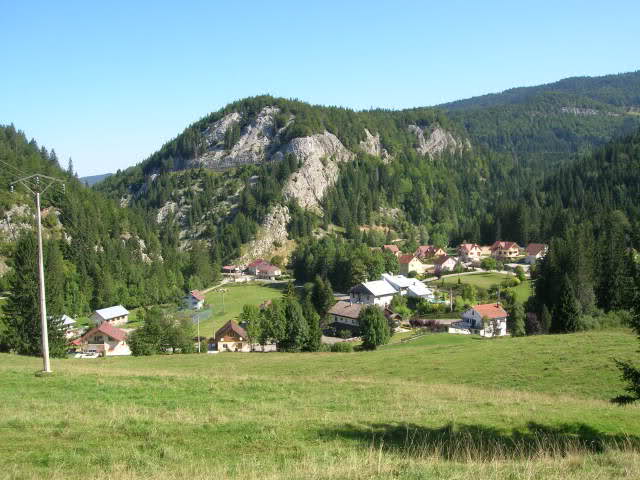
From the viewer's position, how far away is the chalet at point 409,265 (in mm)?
103000

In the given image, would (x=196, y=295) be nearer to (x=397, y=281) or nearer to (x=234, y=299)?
(x=234, y=299)

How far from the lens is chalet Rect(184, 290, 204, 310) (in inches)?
3469

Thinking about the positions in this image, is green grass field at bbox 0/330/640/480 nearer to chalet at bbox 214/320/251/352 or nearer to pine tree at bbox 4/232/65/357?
pine tree at bbox 4/232/65/357

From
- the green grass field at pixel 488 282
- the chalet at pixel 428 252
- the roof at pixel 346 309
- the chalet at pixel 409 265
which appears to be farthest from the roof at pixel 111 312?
the chalet at pixel 428 252

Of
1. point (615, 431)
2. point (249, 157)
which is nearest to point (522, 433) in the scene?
point (615, 431)

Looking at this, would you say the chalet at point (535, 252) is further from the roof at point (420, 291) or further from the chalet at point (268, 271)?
the chalet at point (268, 271)

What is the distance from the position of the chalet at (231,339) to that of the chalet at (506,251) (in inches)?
2826

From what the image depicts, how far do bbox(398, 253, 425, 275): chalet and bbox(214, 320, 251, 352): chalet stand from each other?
1966 inches

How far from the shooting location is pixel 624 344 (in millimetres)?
30797

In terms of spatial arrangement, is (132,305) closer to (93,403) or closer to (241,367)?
(241,367)

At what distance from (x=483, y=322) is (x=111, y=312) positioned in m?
57.3

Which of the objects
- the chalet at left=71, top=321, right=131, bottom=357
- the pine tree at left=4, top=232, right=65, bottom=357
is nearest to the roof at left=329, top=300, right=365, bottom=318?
the chalet at left=71, top=321, right=131, bottom=357

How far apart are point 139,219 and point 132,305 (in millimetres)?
36978

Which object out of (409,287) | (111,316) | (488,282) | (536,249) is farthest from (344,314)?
(536,249)
